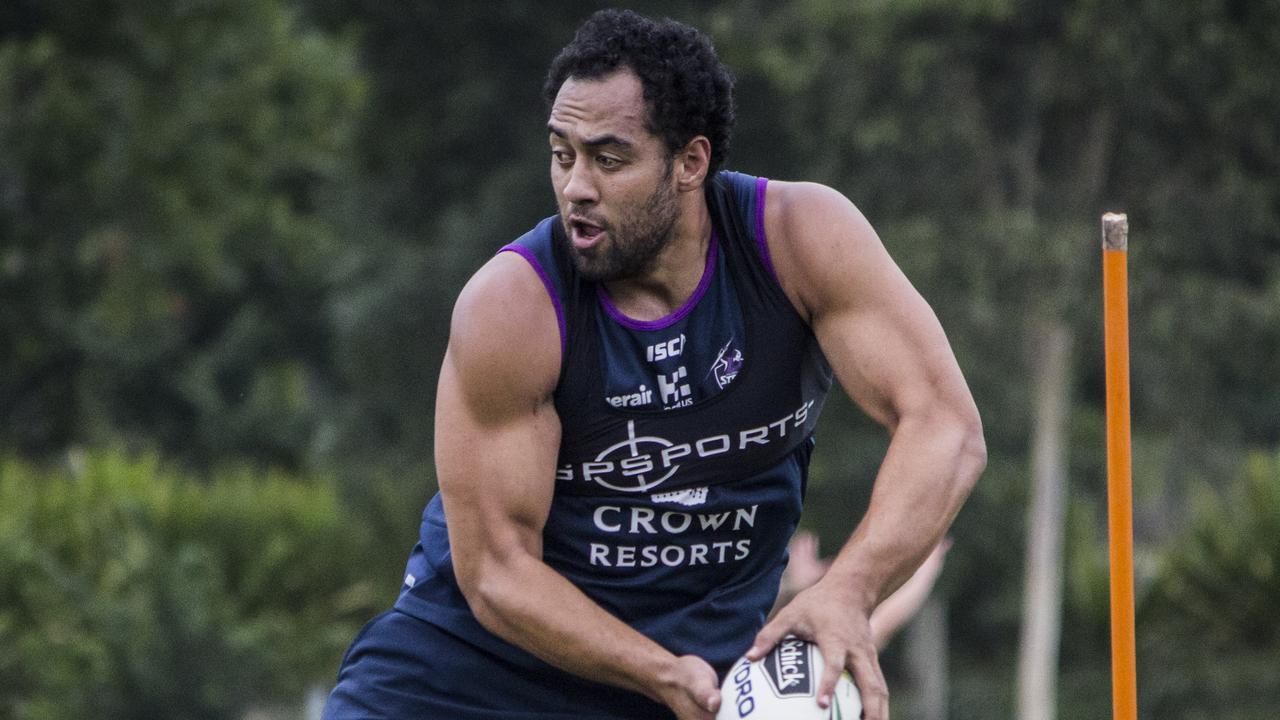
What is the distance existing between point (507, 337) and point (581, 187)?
1.13 feet

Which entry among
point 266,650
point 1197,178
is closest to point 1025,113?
point 1197,178

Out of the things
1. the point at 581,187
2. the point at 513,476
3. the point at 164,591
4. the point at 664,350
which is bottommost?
the point at 164,591

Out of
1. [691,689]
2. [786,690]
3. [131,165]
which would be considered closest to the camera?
[786,690]

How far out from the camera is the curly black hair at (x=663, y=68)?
398 cm

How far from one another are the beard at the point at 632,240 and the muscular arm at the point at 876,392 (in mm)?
243

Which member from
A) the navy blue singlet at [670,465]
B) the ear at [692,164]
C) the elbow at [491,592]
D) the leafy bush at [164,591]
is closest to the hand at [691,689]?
the navy blue singlet at [670,465]

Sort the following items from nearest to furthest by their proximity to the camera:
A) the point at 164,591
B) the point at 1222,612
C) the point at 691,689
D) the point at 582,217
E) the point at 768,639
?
1. the point at 768,639
2. the point at 691,689
3. the point at 582,217
4. the point at 164,591
5. the point at 1222,612

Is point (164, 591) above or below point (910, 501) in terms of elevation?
below

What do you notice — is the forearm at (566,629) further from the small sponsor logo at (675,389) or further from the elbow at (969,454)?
the elbow at (969,454)

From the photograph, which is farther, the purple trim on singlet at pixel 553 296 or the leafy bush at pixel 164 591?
the leafy bush at pixel 164 591

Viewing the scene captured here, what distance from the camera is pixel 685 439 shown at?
4.04 meters

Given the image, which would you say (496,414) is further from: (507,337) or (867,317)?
(867,317)

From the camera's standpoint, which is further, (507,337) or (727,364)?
(727,364)

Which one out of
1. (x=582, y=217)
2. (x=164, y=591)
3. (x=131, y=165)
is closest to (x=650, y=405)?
(x=582, y=217)
